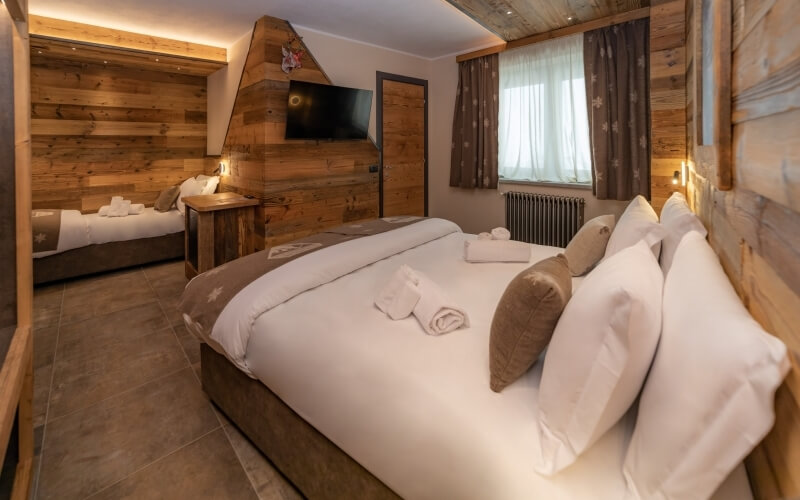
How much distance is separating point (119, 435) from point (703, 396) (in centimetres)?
230

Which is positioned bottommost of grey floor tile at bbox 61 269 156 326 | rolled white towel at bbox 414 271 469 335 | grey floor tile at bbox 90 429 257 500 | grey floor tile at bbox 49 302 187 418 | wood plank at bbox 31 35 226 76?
grey floor tile at bbox 90 429 257 500

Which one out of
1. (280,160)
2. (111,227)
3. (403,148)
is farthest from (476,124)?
(111,227)

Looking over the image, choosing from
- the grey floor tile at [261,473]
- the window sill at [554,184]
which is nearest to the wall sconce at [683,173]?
the window sill at [554,184]

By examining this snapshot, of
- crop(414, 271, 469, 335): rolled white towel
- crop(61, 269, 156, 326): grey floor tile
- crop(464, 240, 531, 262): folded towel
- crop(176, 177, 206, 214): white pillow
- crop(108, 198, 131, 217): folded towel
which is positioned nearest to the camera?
crop(414, 271, 469, 335): rolled white towel

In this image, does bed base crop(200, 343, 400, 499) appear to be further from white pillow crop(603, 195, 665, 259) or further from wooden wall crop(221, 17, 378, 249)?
wooden wall crop(221, 17, 378, 249)

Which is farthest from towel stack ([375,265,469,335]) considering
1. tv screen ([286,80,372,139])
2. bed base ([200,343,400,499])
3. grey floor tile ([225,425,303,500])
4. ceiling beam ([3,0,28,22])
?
tv screen ([286,80,372,139])

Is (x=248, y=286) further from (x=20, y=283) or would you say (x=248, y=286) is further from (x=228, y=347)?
(x=20, y=283)

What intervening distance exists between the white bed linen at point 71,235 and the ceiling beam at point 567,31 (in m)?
4.61

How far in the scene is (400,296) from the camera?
158 cm

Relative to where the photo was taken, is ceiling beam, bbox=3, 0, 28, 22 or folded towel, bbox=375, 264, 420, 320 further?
folded towel, bbox=375, 264, 420, 320

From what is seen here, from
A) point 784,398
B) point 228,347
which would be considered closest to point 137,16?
point 228,347

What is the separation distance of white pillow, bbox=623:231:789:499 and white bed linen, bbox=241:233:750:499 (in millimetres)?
128

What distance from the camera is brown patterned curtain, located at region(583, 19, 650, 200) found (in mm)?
3545

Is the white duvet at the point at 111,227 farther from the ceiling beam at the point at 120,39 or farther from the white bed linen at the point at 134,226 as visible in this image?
the ceiling beam at the point at 120,39
